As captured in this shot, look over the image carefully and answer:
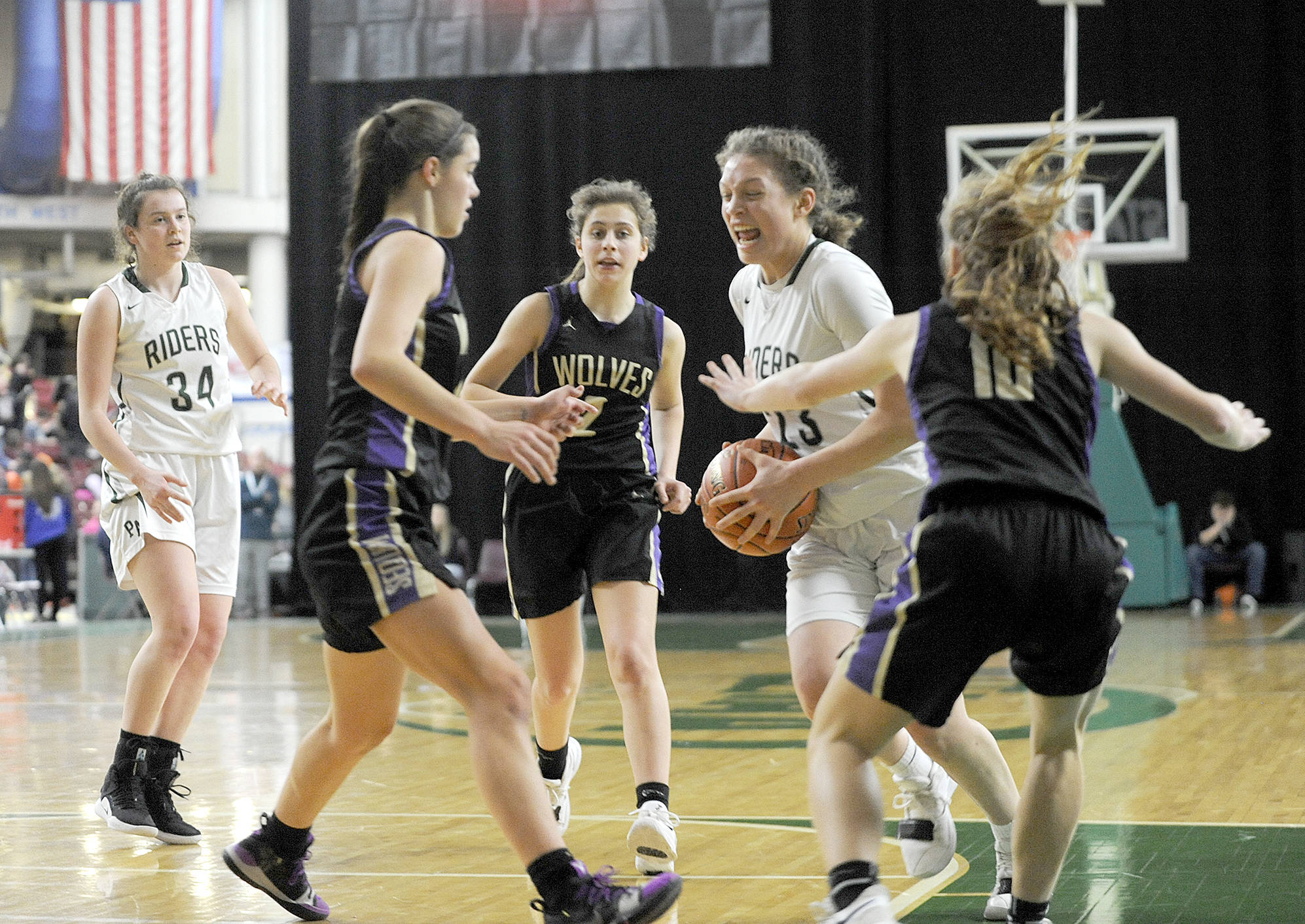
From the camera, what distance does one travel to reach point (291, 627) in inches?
543

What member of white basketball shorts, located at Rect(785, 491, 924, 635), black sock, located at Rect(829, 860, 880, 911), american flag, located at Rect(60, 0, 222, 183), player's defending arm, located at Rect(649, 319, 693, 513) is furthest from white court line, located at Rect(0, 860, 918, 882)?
american flag, located at Rect(60, 0, 222, 183)

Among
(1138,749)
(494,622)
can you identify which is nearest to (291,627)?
(494,622)

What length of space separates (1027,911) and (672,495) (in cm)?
166

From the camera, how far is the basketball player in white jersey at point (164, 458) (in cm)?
449

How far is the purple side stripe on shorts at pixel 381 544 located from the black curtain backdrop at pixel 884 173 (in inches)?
414

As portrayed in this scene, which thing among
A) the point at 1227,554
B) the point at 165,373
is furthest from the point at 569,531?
the point at 1227,554

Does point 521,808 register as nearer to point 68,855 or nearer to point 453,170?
point 453,170

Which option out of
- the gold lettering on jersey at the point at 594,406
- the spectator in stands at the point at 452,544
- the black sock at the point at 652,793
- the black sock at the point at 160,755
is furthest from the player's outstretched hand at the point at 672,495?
the spectator in stands at the point at 452,544

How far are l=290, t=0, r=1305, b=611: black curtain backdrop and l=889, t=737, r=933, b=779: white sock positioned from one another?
9.93m

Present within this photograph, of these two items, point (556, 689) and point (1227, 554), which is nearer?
point (556, 689)

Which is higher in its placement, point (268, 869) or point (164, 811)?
point (268, 869)

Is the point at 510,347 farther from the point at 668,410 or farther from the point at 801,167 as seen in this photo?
the point at 801,167

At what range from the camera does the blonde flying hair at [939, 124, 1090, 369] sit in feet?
9.05

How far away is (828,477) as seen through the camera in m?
3.24
